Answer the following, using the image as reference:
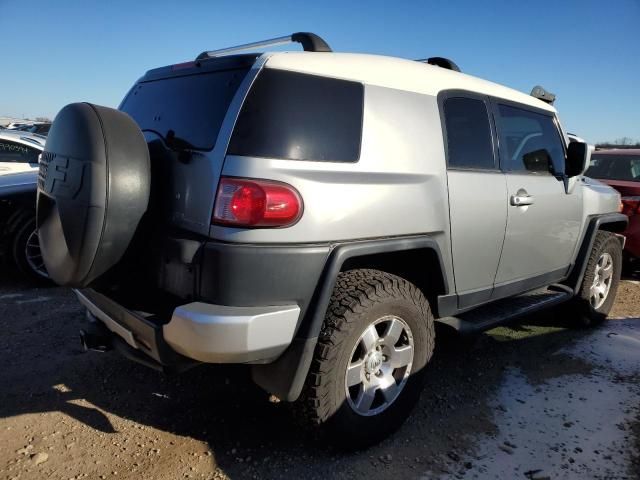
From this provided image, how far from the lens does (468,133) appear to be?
3043mm

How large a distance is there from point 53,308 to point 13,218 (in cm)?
122

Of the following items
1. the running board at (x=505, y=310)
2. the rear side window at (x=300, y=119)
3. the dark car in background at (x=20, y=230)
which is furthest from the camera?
the dark car in background at (x=20, y=230)

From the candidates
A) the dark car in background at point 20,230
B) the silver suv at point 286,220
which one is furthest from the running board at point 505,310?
the dark car in background at point 20,230

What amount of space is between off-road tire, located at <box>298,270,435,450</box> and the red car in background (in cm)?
431

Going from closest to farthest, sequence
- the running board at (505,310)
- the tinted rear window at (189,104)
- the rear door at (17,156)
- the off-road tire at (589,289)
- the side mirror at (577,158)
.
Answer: the tinted rear window at (189,104) < the running board at (505,310) < the side mirror at (577,158) < the off-road tire at (589,289) < the rear door at (17,156)

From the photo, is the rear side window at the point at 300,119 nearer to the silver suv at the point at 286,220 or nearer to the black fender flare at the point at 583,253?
the silver suv at the point at 286,220

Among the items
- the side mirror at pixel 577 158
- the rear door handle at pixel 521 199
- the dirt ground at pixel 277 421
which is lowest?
the dirt ground at pixel 277 421

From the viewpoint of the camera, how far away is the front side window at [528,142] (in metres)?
3.37

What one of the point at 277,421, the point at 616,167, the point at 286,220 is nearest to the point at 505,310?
the point at 277,421

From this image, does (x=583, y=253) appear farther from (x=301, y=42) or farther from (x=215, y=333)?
(x=215, y=333)

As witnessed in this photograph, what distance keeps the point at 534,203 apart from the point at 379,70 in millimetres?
1605

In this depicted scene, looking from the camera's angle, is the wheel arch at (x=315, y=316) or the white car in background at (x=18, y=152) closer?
the wheel arch at (x=315, y=316)

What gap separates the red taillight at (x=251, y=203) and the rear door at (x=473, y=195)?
1.14 metres

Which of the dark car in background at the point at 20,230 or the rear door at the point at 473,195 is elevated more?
the rear door at the point at 473,195
